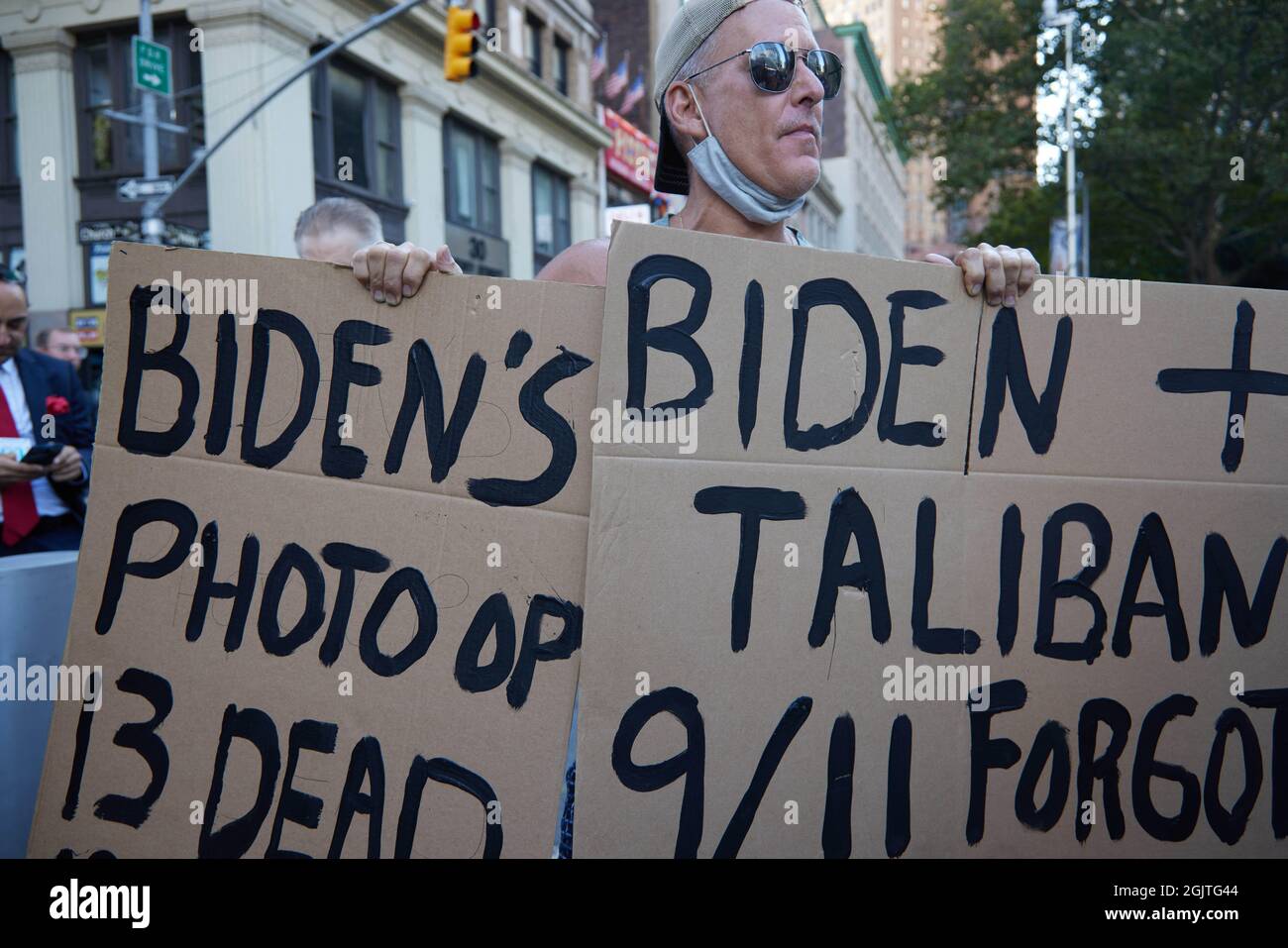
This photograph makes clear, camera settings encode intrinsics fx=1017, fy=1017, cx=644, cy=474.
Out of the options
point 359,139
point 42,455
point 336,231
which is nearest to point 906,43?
point 359,139

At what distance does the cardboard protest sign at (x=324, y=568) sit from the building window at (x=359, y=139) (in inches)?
615

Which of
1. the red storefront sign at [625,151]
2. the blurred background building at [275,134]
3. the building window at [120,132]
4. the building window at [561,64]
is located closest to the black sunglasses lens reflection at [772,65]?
the blurred background building at [275,134]

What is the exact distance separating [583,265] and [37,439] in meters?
2.16

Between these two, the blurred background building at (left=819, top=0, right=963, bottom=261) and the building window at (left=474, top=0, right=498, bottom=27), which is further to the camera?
the blurred background building at (left=819, top=0, right=963, bottom=261)

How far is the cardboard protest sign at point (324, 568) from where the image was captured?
59.3 inches

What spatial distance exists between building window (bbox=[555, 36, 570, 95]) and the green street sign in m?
15.9

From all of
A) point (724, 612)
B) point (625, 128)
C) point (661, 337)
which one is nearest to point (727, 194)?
point (661, 337)

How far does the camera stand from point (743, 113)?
1.86 meters

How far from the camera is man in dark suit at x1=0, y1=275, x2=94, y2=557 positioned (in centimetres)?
285

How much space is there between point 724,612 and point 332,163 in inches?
678

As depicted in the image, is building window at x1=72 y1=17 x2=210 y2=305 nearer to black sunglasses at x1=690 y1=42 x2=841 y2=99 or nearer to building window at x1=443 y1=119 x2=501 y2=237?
building window at x1=443 y1=119 x2=501 y2=237

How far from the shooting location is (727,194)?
6.18 feet

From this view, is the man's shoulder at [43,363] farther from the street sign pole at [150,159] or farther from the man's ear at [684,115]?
the street sign pole at [150,159]

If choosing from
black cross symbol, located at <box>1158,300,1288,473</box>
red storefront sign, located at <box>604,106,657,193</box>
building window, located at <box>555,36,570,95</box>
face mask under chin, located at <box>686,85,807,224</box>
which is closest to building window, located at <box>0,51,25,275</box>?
building window, located at <box>555,36,570,95</box>
